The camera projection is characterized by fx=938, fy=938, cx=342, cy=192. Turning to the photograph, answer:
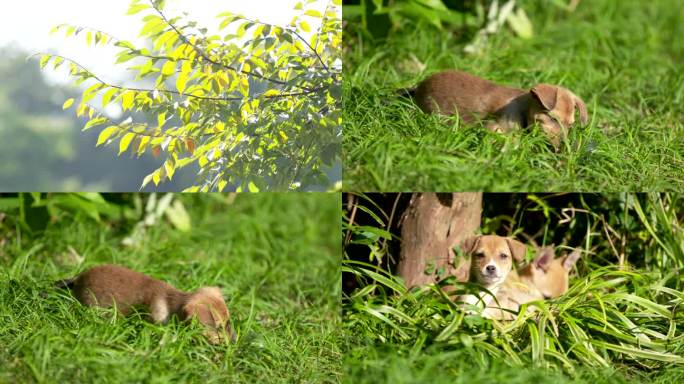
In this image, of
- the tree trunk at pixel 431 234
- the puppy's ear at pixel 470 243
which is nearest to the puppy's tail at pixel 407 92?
the tree trunk at pixel 431 234

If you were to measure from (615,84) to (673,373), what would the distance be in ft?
5.71

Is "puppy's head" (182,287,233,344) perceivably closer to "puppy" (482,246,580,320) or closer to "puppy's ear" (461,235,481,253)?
"puppy's ear" (461,235,481,253)

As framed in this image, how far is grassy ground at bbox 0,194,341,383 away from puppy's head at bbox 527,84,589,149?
129cm

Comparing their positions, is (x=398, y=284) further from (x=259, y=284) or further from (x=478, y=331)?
(x=259, y=284)

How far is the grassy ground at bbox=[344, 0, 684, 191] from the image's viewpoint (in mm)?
3807

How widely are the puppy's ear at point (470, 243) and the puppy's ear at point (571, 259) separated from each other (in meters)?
0.67

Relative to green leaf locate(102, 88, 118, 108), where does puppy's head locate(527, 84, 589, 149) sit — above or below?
above

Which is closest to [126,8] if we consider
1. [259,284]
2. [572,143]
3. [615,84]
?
[259,284]

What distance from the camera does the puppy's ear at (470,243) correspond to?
4.09m

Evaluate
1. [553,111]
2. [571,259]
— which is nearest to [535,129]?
[553,111]

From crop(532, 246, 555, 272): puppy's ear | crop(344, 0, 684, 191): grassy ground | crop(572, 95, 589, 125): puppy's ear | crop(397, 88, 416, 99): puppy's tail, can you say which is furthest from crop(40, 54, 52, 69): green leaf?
crop(532, 246, 555, 272): puppy's ear

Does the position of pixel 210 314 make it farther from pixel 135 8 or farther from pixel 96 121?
pixel 135 8

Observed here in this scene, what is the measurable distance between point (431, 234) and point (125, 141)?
1.41 metres

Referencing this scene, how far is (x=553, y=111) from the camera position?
3.94 meters
